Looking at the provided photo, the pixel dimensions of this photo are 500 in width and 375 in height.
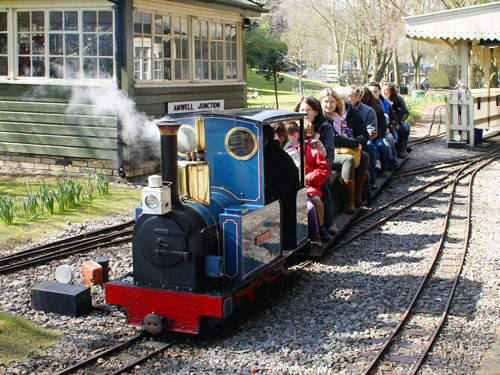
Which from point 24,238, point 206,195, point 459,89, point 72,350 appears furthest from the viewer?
point 459,89

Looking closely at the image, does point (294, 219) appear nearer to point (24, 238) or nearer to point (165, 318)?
point (165, 318)

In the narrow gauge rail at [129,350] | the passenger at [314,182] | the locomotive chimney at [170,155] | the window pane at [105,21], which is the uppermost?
the window pane at [105,21]

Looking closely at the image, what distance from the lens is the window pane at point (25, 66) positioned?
487 inches

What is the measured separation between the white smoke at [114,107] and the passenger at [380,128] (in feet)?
12.1

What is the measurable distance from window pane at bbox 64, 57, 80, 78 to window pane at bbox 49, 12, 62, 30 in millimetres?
599

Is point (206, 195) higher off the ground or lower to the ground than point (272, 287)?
higher

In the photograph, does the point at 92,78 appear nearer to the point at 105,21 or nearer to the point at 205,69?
the point at 105,21

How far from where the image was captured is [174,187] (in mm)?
5094

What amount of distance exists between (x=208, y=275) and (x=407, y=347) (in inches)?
65.3

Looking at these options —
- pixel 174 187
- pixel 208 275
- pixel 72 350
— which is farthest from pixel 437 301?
pixel 72 350

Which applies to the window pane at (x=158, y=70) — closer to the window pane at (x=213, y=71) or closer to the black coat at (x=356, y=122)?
the window pane at (x=213, y=71)

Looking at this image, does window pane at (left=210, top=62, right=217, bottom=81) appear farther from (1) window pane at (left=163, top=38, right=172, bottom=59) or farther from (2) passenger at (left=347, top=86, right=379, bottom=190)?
(2) passenger at (left=347, top=86, right=379, bottom=190)

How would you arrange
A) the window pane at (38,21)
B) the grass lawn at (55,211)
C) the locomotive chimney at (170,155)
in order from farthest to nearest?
the window pane at (38,21) < the grass lawn at (55,211) < the locomotive chimney at (170,155)

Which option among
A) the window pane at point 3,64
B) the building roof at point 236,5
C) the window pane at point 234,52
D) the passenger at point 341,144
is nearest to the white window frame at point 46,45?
the window pane at point 3,64
